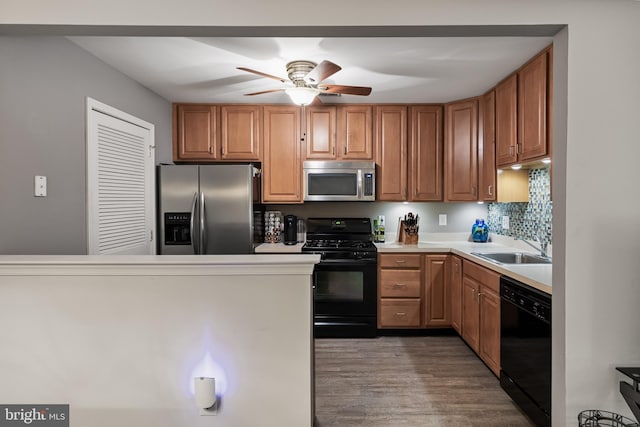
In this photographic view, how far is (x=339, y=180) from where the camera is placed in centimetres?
373

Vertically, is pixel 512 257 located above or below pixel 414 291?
above

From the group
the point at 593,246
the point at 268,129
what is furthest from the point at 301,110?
the point at 593,246

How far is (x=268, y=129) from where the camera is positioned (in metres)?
3.78

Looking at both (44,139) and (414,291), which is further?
(414,291)

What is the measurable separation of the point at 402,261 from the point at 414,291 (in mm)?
315

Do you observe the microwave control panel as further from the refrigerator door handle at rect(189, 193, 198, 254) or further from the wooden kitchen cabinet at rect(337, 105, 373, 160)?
the refrigerator door handle at rect(189, 193, 198, 254)

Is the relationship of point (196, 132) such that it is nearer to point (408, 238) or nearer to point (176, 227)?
point (176, 227)

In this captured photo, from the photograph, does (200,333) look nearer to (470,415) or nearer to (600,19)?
(470,415)

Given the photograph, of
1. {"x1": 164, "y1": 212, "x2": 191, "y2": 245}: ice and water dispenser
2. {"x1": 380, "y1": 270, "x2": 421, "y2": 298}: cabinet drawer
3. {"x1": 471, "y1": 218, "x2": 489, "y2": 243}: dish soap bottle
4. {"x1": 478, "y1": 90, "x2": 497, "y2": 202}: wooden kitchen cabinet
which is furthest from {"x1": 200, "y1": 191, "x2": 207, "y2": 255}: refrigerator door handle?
{"x1": 471, "y1": 218, "x2": 489, "y2": 243}: dish soap bottle

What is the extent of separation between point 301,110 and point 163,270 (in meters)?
2.54

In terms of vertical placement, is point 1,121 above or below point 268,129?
below

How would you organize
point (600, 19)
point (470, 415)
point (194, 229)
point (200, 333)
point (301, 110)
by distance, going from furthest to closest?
point (301, 110) < point (194, 229) < point (470, 415) < point (200, 333) < point (600, 19)

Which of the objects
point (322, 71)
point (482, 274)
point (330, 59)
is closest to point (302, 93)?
point (330, 59)

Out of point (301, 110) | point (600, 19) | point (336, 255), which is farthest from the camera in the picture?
point (301, 110)
